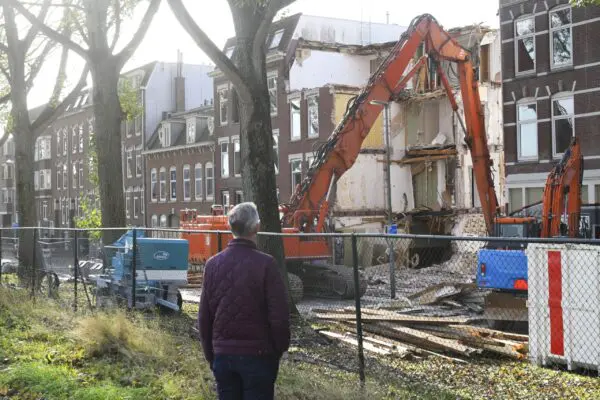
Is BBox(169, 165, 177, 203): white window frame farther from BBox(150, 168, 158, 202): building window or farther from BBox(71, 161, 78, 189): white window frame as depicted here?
BBox(71, 161, 78, 189): white window frame

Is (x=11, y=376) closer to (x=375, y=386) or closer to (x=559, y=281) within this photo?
(x=375, y=386)

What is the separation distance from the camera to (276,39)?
146 ft

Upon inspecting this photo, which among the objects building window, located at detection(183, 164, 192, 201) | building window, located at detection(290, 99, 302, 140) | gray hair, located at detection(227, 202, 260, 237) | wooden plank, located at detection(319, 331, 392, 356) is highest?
building window, located at detection(290, 99, 302, 140)

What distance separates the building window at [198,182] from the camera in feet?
163

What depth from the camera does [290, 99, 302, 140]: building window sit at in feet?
136

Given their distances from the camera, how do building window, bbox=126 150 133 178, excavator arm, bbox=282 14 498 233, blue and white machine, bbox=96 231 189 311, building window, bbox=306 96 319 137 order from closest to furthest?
blue and white machine, bbox=96 231 189 311
excavator arm, bbox=282 14 498 233
building window, bbox=306 96 319 137
building window, bbox=126 150 133 178

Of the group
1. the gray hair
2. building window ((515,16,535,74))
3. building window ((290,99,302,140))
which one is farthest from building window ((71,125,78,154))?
the gray hair

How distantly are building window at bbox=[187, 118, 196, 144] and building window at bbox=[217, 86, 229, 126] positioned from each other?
3812mm

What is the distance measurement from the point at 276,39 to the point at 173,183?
1337 cm

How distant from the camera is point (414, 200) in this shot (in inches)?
1574

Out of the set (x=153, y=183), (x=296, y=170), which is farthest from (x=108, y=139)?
(x=153, y=183)

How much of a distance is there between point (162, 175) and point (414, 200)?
20.6m

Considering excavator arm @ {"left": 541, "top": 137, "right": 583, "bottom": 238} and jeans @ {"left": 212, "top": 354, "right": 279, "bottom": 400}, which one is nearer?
jeans @ {"left": 212, "top": 354, "right": 279, "bottom": 400}

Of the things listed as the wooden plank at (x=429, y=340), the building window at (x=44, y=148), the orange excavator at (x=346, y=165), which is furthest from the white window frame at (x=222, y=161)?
the wooden plank at (x=429, y=340)
